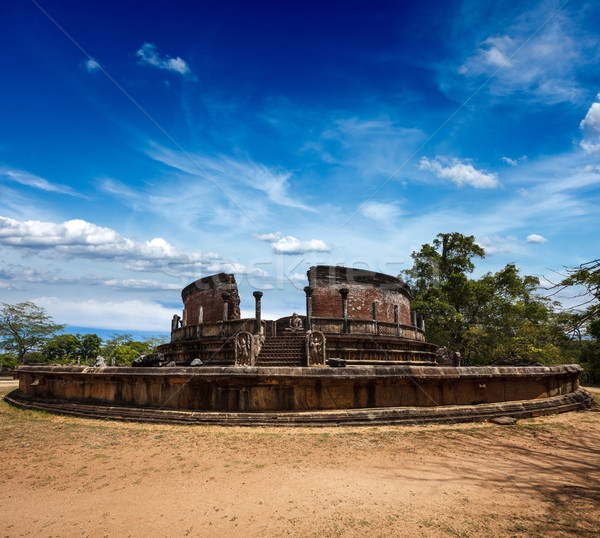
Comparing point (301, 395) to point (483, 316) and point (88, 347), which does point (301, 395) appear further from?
point (88, 347)

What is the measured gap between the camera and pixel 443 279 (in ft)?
85.5

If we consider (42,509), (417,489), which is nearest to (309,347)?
(417,489)

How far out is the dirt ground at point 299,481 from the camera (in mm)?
2926

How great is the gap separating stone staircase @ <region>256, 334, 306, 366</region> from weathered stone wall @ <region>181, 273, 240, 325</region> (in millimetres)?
5492

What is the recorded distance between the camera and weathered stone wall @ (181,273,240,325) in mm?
18609

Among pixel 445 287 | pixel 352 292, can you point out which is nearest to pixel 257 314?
pixel 352 292

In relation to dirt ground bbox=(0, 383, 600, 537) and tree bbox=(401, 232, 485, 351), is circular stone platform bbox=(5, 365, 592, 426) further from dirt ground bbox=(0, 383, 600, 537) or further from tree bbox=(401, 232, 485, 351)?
tree bbox=(401, 232, 485, 351)

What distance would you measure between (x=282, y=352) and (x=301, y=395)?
595 cm

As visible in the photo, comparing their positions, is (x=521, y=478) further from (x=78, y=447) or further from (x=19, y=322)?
(x=19, y=322)

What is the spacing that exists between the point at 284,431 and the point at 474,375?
11.9 feet

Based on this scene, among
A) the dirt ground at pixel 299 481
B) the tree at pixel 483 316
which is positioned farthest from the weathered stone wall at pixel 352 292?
the dirt ground at pixel 299 481

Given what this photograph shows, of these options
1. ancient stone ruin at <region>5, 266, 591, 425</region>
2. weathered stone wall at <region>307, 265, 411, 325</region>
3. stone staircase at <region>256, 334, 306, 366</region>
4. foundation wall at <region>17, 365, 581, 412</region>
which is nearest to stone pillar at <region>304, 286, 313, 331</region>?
stone staircase at <region>256, 334, 306, 366</region>

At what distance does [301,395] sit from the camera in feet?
20.0

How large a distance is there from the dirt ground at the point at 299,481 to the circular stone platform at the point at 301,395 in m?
0.32
